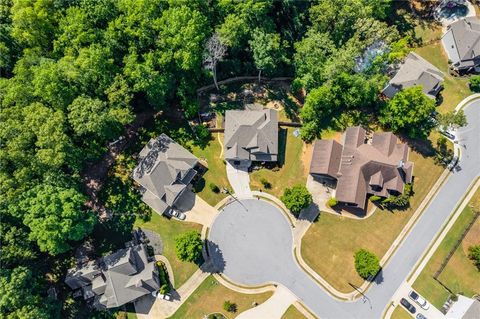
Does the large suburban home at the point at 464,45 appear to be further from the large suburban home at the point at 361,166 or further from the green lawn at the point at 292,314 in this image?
the green lawn at the point at 292,314

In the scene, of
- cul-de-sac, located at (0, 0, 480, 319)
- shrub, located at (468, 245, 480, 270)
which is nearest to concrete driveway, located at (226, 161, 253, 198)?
cul-de-sac, located at (0, 0, 480, 319)

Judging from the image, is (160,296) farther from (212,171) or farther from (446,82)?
(446,82)

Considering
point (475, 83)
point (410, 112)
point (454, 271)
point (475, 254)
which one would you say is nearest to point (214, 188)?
point (410, 112)

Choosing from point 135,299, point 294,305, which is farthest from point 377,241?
point 135,299

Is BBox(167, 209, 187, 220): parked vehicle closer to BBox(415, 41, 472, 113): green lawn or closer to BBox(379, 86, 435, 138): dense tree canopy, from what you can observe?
BBox(379, 86, 435, 138): dense tree canopy

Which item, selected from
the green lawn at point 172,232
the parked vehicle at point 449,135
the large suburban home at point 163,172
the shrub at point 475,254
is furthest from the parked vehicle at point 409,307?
the large suburban home at point 163,172
